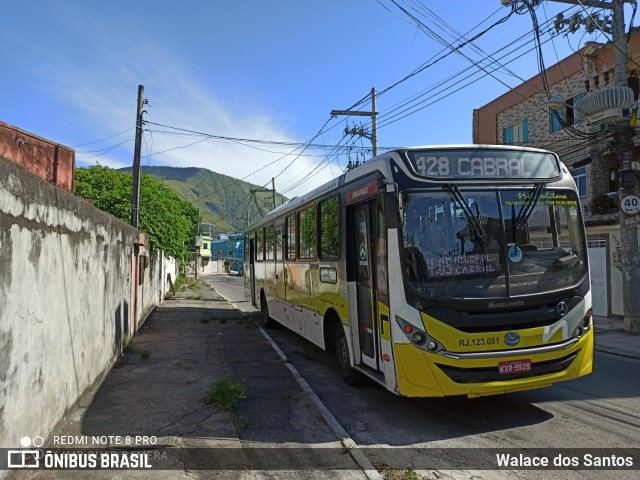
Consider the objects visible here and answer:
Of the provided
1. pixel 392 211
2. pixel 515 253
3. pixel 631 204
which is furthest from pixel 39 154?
pixel 631 204

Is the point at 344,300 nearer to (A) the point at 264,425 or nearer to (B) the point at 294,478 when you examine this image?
(A) the point at 264,425

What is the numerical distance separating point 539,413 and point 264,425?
330cm

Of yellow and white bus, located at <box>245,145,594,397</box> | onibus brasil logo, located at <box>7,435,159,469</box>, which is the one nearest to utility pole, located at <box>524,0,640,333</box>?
yellow and white bus, located at <box>245,145,594,397</box>

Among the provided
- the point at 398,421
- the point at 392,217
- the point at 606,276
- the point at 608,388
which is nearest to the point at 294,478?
the point at 398,421

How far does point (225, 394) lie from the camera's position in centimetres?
590

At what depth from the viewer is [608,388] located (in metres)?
6.84

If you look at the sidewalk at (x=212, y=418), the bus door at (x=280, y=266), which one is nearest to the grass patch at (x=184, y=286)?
the bus door at (x=280, y=266)

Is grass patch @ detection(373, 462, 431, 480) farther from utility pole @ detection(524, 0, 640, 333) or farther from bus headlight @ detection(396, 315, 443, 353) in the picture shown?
utility pole @ detection(524, 0, 640, 333)

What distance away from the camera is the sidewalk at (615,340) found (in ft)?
32.1

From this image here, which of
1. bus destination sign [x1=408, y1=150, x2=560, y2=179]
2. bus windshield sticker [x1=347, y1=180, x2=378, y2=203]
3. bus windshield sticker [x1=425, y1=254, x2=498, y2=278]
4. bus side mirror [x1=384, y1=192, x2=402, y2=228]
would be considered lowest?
bus windshield sticker [x1=425, y1=254, x2=498, y2=278]

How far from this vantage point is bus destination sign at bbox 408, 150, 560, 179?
536cm

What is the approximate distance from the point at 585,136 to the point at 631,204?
14.3 ft

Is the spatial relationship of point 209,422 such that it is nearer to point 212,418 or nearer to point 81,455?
point 212,418

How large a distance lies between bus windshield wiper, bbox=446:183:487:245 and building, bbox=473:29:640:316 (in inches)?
359
